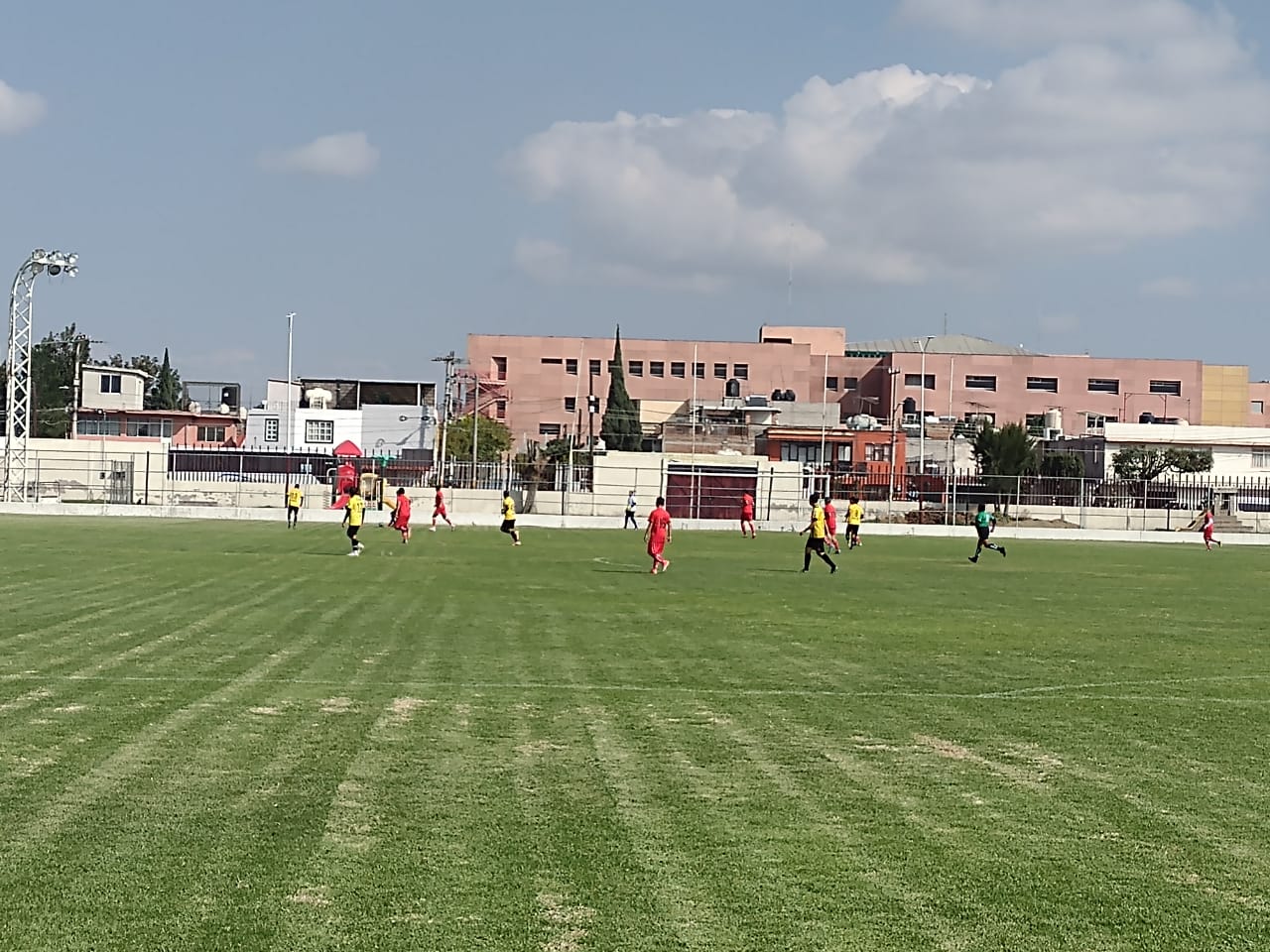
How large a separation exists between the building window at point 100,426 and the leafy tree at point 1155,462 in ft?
230

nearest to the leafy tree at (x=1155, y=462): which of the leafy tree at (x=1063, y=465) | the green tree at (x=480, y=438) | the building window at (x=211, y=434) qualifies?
the leafy tree at (x=1063, y=465)

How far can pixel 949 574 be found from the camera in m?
35.1

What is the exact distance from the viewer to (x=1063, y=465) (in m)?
93.8

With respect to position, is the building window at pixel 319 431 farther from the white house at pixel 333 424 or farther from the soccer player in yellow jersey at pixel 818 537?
the soccer player in yellow jersey at pixel 818 537

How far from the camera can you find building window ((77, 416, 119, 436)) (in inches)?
4230

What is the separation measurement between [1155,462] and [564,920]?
90596 mm

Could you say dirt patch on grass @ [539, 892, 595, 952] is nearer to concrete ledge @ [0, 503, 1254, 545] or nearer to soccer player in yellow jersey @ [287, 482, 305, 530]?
soccer player in yellow jersey @ [287, 482, 305, 530]

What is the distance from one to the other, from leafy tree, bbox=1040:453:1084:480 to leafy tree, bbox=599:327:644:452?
28928 millimetres

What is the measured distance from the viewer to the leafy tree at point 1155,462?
89.9 metres

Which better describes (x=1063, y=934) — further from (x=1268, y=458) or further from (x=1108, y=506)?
(x=1268, y=458)

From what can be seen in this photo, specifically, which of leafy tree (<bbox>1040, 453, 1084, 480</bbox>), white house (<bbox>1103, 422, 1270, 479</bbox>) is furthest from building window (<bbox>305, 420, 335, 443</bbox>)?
white house (<bbox>1103, 422, 1270, 479</bbox>)

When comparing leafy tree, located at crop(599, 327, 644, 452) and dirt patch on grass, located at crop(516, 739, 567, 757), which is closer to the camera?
dirt patch on grass, located at crop(516, 739, 567, 757)

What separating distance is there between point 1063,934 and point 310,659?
412 inches

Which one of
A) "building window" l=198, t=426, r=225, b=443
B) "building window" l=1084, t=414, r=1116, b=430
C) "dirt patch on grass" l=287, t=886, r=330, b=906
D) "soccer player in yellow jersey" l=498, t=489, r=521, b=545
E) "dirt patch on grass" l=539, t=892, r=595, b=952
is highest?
"building window" l=1084, t=414, r=1116, b=430
